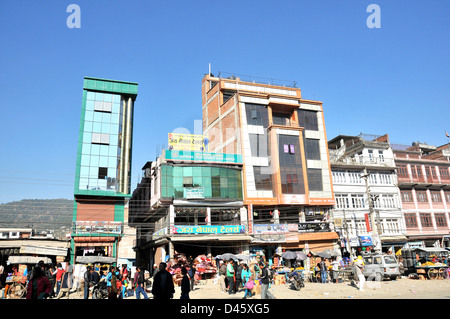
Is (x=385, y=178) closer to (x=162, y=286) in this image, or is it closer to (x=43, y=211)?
(x=162, y=286)

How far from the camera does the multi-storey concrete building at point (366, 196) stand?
138 ft

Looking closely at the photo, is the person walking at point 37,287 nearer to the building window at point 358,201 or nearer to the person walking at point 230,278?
the person walking at point 230,278

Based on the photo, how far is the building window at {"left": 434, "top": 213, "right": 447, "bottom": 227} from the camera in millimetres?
47281

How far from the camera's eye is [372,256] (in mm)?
24203

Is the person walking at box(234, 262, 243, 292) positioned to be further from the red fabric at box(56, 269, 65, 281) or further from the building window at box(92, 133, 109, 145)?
the building window at box(92, 133, 109, 145)

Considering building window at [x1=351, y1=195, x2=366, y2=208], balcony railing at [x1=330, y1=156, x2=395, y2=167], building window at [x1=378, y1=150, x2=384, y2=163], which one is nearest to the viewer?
building window at [x1=351, y1=195, x2=366, y2=208]

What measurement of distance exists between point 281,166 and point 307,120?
8.63 metres

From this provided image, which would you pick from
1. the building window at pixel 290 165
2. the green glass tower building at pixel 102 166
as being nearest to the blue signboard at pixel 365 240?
the building window at pixel 290 165

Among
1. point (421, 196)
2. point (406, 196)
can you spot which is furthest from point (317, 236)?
point (421, 196)

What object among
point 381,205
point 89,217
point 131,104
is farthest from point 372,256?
point 131,104

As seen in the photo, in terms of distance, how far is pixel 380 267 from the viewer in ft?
75.3

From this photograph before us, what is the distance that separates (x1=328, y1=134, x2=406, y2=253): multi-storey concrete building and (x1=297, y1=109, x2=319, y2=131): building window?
5555mm

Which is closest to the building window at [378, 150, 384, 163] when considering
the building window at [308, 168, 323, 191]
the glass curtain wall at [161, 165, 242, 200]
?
the building window at [308, 168, 323, 191]
